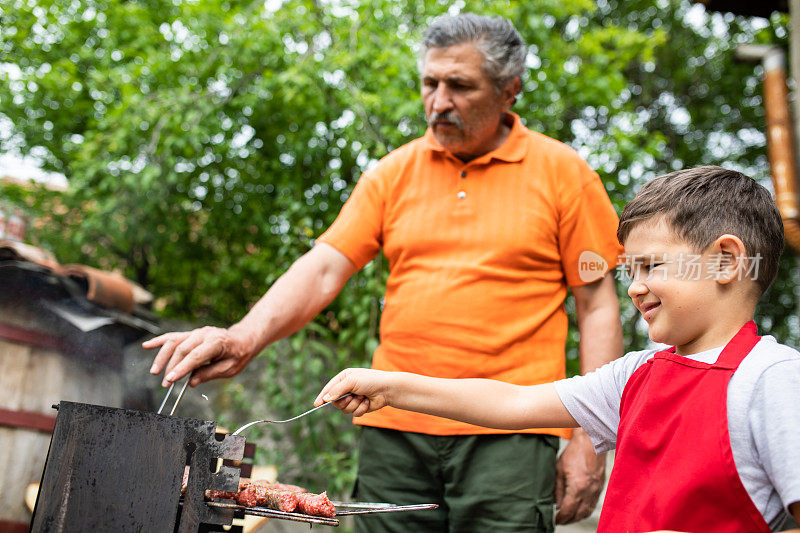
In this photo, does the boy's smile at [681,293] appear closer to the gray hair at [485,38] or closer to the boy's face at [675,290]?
the boy's face at [675,290]

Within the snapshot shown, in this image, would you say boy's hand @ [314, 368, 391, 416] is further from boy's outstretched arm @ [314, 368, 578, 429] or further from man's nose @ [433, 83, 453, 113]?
man's nose @ [433, 83, 453, 113]

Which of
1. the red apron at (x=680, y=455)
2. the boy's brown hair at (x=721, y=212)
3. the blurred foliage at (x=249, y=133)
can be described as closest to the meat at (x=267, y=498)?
the red apron at (x=680, y=455)

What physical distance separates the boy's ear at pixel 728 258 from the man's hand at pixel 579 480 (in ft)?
3.17

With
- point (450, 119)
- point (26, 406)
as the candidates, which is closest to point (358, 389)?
point (450, 119)

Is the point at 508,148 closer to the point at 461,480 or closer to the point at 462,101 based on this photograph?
the point at 462,101

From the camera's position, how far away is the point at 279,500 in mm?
1659

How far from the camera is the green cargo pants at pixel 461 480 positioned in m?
2.08

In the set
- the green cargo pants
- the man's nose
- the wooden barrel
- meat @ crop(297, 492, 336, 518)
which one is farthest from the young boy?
the wooden barrel

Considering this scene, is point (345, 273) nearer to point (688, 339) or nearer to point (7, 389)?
point (688, 339)

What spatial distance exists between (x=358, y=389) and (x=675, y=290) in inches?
29.0

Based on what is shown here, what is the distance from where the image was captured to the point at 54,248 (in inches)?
192

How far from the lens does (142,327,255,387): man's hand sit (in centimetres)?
189

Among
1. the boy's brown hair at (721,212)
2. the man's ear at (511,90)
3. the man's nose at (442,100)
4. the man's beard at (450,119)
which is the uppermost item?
the man's ear at (511,90)

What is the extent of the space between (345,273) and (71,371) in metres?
1.47
